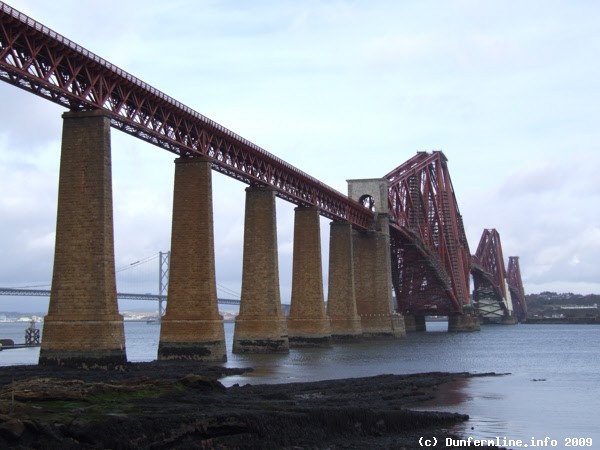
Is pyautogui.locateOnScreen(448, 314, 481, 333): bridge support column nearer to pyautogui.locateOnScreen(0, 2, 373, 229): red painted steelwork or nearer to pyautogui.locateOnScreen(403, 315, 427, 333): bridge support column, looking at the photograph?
pyautogui.locateOnScreen(403, 315, 427, 333): bridge support column

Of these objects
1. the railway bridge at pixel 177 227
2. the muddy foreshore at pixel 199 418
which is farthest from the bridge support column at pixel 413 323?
the muddy foreshore at pixel 199 418

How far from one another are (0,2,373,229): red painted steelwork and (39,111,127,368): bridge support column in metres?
1.95

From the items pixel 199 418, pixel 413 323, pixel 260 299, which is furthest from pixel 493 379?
pixel 413 323

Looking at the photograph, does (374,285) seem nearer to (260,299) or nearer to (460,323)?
(260,299)

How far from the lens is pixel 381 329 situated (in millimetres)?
93438

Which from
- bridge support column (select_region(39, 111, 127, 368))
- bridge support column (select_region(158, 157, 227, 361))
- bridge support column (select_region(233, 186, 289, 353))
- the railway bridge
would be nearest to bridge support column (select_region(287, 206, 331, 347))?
the railway bridge

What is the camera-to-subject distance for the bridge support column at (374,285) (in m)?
93.6

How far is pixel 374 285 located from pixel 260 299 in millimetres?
35691

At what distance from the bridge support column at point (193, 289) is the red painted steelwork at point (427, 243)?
6126 centimetres

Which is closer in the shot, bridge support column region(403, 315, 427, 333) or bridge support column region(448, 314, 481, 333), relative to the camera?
bridge support column region(403, 315, 427, 333)

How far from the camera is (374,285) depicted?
311 feet

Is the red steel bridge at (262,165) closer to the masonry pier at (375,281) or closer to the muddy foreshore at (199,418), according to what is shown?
the masonry pier at (375,281)

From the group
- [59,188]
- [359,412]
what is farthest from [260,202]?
[359,412]

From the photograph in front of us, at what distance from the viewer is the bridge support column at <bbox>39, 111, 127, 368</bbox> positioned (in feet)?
126
